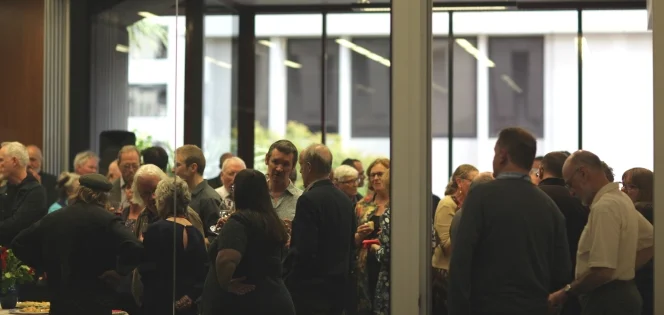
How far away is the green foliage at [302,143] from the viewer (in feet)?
16.8

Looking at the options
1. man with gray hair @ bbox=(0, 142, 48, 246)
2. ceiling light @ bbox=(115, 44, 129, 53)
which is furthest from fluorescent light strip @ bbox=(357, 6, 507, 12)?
ceiling light @ bbox=(115, 44, 129, 53)

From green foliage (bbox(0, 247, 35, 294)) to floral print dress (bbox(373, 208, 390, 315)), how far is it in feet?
7.75

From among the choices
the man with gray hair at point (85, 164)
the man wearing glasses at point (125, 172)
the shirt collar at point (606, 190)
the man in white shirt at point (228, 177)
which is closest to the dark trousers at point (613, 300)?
the shirt collar at point (606, 190)

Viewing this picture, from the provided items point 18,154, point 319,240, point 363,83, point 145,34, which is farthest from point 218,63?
point 145,34

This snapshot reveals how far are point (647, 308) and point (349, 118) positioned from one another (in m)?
1.85

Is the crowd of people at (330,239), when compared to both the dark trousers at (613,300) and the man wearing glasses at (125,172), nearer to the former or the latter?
the dark trousers at (613,300)

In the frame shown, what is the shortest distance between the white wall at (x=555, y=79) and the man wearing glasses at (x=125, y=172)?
1.88 ft

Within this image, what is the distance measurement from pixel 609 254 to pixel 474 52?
7.95 feet

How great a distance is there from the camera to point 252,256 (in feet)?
16.1

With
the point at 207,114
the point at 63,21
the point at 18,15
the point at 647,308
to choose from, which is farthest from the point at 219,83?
the point at 63,21

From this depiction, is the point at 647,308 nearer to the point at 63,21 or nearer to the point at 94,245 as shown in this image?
the point at 94,245

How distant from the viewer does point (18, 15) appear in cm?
907

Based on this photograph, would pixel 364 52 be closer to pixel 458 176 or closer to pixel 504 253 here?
pixel 458 176

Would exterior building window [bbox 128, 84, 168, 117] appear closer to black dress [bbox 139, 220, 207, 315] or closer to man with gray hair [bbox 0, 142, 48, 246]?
man with gray hair [bbox 0, 142, 48, 246]
